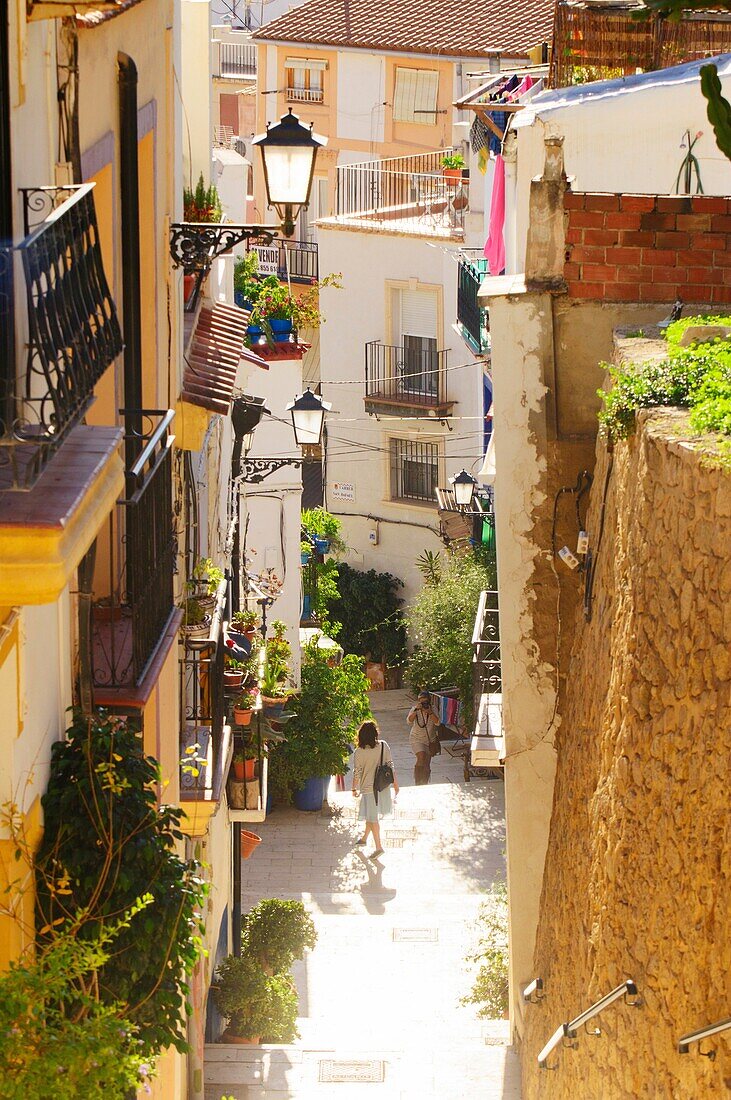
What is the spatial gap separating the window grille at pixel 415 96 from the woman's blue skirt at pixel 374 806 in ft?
70.8

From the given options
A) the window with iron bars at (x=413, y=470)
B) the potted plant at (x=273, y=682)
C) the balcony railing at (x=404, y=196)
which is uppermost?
the balcony railing at (x=404, y=196)

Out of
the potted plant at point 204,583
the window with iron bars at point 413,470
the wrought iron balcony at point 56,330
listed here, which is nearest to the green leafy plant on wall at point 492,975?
the potted plant at point 204,583

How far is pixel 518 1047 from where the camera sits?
34.6ft

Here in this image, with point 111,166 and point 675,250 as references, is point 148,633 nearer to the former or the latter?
point 111,166

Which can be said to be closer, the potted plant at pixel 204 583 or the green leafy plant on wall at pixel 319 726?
the potted plant at pixel 204 583

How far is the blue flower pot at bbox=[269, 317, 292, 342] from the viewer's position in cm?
1712

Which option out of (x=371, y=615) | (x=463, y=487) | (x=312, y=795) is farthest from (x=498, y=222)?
(x=371, y=615)

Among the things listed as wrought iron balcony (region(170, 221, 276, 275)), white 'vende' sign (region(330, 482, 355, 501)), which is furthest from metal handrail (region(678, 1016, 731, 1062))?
white 'vende' sign (region(330, 482, 355, 501))

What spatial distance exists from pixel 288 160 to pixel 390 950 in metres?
7.99

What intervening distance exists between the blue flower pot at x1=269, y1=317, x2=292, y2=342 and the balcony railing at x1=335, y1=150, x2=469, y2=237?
10.4m

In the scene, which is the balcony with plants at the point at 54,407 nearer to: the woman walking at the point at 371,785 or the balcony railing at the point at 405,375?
the woman walking at the point at 371,785

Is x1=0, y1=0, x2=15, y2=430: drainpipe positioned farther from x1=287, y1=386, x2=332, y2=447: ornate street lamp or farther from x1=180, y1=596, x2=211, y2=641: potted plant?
x1=287, y1=386, x2=332, y2=447: ornate street lamp

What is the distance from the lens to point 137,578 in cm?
611

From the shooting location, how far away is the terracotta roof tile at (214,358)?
9.40 m
